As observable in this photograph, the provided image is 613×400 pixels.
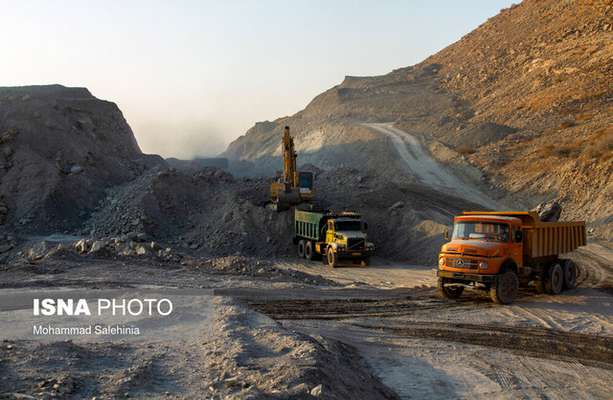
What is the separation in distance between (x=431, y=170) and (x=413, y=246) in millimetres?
19366

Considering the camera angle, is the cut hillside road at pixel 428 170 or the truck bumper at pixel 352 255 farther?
the cut hillside road at pixel 428 170

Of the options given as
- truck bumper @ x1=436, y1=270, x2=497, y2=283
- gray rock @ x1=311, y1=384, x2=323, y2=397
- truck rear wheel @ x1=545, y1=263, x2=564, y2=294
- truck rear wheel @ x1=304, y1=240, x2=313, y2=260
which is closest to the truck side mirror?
A: truck bumper @ x1=436, y1=270, x2=497, y2=283

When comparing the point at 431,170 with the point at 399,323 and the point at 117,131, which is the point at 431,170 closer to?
the point at 117,131

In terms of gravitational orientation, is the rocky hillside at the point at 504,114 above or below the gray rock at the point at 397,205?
above

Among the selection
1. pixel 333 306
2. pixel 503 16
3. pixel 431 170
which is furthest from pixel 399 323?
pixel 503 16

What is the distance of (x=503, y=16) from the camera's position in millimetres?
93500

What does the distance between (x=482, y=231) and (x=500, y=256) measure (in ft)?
3.20

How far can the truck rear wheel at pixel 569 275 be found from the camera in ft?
60.4

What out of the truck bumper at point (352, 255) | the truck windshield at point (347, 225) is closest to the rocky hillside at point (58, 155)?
the truck windshield at point (347, 225)

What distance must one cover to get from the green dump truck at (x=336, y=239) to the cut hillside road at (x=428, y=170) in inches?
607

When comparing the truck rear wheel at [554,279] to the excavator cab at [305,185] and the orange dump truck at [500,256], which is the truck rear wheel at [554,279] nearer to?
the orange dump truck at [500,256]

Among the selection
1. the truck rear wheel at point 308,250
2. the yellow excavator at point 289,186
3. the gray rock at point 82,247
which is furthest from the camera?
the yellow excavator at point 289,186

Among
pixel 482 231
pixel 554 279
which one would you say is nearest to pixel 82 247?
pixel 482 231

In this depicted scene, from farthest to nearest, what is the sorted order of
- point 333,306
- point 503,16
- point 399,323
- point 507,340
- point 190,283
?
point 503,16
point 190,283
point 333,306
point 399,323
point 507,340
